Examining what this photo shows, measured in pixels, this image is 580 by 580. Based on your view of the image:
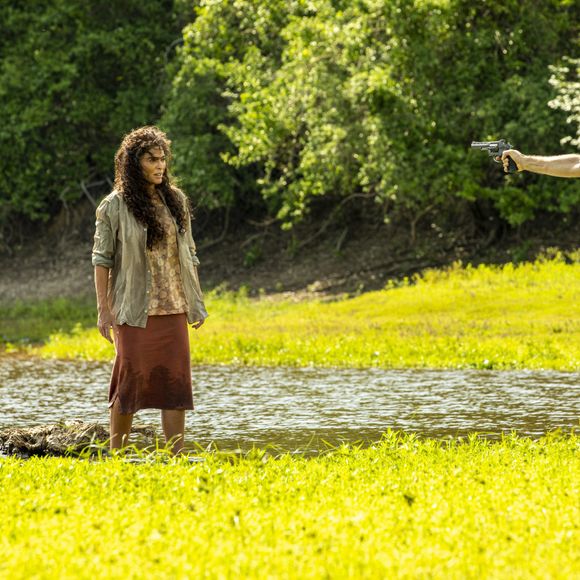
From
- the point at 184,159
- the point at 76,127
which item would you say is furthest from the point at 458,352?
the point at 76,127

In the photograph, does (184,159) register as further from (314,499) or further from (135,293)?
(314,499)

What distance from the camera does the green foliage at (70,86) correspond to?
35.1 metres

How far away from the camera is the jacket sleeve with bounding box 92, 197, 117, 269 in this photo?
839 cm

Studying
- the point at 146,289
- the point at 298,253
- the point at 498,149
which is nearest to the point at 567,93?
the point at 298,253

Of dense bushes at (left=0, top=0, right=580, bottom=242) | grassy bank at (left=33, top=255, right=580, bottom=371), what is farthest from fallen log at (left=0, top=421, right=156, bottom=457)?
dense bushes at (left=0, top=0, right=580, bottom=242)

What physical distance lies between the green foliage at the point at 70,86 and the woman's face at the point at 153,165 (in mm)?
26746

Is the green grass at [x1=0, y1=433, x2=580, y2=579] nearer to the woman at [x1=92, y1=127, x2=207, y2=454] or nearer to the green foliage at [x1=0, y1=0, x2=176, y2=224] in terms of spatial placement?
the woman at [x1=92, y1=127, x2=207, y2=454]

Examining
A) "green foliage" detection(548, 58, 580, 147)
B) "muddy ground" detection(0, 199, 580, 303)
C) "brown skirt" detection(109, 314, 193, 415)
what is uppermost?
"green foliage" detection(548, 58, 580, 147)

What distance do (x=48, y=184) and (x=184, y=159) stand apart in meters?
8.15

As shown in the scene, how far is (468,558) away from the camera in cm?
507

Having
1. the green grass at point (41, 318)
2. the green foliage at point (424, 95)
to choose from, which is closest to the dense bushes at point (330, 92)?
the green foliage at point (424, 95)

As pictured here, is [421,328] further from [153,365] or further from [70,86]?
[70,86]

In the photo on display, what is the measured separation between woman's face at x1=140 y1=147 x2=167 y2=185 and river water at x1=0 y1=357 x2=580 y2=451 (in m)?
2.51

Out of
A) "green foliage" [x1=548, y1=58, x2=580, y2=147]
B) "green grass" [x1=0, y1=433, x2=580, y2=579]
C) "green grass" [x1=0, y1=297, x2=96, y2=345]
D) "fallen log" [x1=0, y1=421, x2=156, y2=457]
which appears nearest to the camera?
"green grass" [x1=0, y1=433, x2=580, y2=579]
